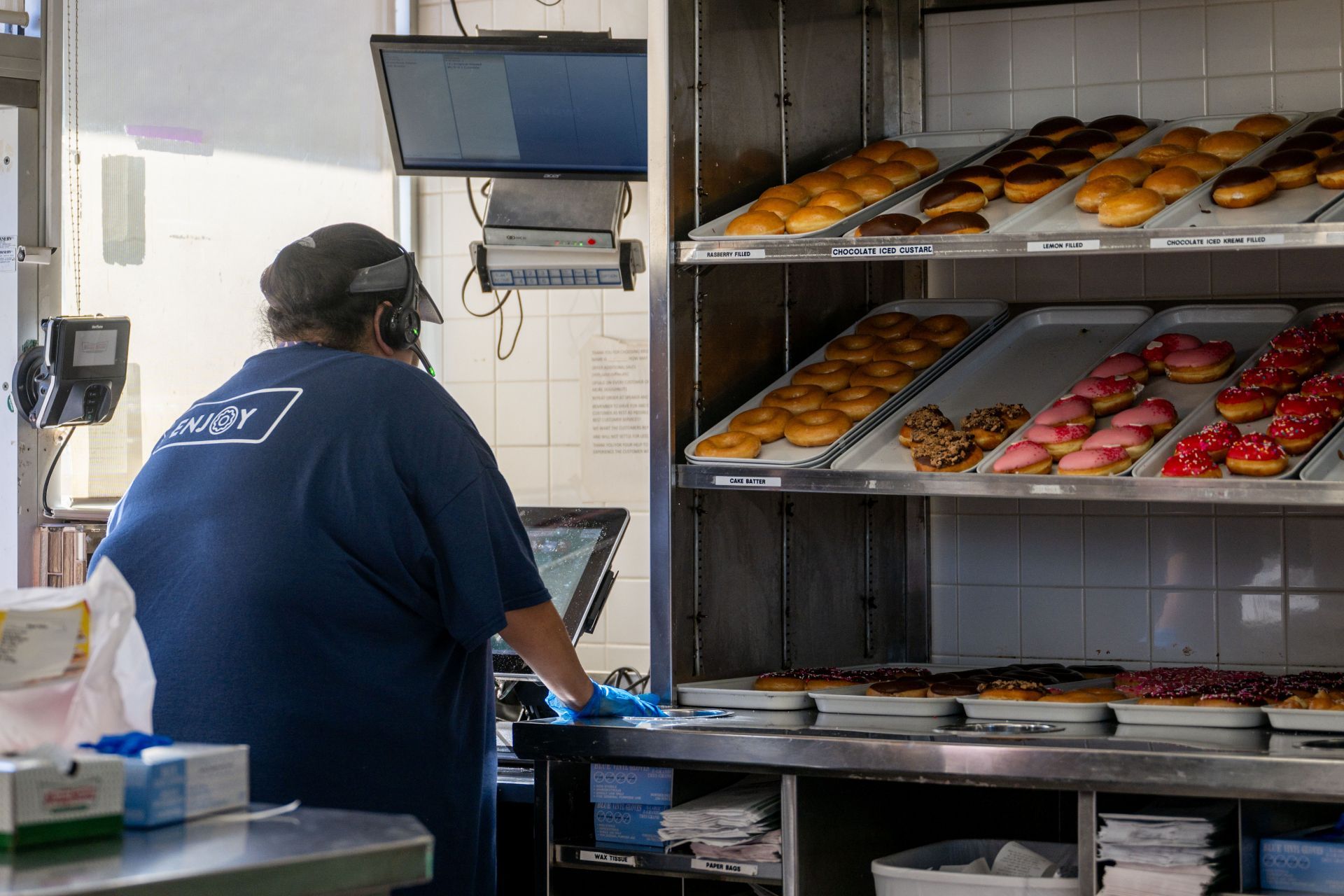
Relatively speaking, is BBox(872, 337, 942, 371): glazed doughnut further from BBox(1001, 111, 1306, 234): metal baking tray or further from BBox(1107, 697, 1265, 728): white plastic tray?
BBox(1107, 697, 1265, 728): white plastic tray

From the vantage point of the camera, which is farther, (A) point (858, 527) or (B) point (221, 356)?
(B) point (221, 356)

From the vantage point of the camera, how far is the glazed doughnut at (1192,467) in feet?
7.16

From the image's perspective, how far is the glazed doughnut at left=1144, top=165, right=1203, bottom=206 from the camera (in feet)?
7.95

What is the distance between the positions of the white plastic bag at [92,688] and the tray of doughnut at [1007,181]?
1493 millimetres

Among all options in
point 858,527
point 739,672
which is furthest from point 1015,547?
point 739,672

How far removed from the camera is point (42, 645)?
116 cm

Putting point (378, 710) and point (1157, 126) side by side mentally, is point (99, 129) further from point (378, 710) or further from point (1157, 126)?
point (1157, 126)

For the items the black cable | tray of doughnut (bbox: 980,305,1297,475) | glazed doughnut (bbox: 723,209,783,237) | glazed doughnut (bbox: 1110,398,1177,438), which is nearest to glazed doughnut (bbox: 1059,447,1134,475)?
tray of doughnut (bbox: 980,305,1297,475)

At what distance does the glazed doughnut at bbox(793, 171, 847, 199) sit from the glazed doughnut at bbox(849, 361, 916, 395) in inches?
13.1

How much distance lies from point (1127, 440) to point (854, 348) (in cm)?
63

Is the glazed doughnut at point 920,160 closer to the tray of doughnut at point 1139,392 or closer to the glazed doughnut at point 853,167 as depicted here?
the glazed doughnut at point 853,167

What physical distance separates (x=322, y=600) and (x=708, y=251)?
2.93ft

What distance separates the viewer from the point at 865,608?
3.03m

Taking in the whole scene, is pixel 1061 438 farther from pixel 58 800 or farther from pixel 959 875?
pixel 58 800
